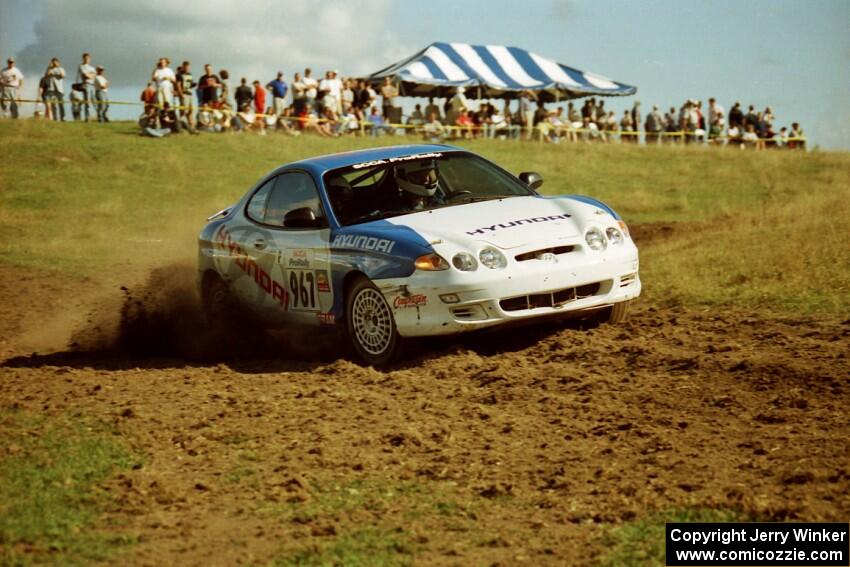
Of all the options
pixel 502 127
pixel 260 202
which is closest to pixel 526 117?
pixel 502 127

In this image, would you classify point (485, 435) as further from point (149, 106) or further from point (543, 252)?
point (149, 106)

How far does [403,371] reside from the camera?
26.2 ft

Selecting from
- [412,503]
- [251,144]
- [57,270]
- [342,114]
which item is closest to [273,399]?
[412,503]

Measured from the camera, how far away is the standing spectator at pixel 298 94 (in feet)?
95.0

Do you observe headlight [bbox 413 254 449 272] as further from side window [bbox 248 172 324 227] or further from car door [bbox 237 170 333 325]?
side window [bbox 248 172 324 227]

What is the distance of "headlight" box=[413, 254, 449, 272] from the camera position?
8.00m

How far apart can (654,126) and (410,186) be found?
1127 inches

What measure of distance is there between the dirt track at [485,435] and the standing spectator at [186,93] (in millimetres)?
18777

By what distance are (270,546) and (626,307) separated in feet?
16.3

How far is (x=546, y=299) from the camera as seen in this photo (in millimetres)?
8203

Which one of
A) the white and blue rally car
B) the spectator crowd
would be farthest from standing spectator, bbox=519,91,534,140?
the white and blue rally car

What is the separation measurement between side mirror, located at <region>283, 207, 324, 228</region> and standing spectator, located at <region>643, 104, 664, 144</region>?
2872cm

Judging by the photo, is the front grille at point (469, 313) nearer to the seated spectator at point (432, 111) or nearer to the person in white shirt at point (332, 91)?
the person in white shirt at point (332, 91)

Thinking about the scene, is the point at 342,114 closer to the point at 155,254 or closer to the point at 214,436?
the point at 155,254
